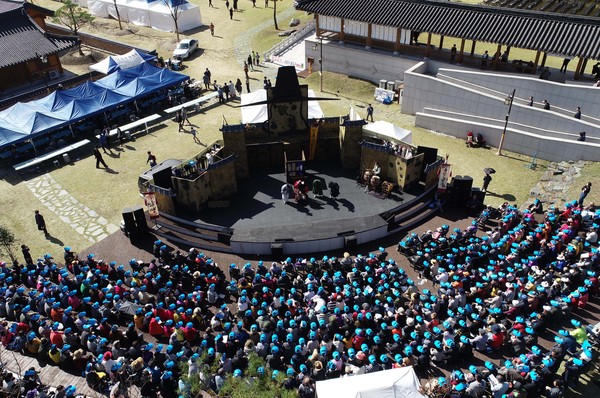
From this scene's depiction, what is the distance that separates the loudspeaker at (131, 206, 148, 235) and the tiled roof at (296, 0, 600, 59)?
81.6 ft

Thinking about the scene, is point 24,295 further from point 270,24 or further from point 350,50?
point 270,24

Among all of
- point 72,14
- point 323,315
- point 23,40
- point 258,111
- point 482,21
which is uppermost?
point 482,21

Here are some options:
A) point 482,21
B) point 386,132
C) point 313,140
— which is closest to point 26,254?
point 313,140

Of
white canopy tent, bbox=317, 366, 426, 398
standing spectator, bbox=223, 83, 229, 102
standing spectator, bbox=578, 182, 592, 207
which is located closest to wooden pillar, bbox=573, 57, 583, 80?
standing spectator, bbox=578, 182, 592, 207

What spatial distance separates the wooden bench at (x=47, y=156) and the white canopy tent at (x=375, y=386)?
25664mm

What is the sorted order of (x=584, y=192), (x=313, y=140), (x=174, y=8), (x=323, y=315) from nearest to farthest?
(x=323, y=315), (x=584, y=192), (x=313, y=140), (x=174, y=8)

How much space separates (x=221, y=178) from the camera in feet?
87.3

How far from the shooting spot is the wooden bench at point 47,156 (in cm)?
3072

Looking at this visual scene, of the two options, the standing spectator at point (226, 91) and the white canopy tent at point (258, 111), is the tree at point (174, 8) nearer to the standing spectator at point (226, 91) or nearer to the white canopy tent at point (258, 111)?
the standing spectator at point (226, 91)

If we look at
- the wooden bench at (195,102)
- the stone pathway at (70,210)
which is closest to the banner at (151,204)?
the stone pathway at (70,210)

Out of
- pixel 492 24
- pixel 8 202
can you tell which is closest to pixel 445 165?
pixel 492 24

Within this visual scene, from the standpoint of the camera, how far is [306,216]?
25.6m

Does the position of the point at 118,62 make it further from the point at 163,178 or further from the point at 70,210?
the point at 163,178

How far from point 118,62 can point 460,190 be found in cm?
3229
